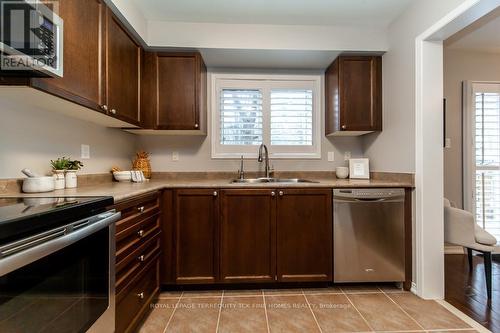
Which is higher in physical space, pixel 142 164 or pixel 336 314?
pixel 142 164

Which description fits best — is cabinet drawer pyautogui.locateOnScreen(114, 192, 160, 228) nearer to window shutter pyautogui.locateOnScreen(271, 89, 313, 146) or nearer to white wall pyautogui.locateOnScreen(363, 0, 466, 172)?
window shutter pyautogui.locateOnScreen(271, 89, 313, 146)

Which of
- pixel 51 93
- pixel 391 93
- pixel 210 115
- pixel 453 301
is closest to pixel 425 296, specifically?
pixel 453 301

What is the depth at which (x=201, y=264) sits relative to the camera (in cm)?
204

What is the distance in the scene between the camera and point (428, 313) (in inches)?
69.3

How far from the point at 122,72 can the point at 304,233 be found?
1916 millimetres

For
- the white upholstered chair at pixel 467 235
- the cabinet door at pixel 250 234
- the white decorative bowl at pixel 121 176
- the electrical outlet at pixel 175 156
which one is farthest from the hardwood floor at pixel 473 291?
the white decorative bowl at pixel 121 176

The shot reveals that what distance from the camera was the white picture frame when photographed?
256 cm

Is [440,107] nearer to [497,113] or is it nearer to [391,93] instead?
[391,93]

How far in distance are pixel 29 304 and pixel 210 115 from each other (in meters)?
2.23

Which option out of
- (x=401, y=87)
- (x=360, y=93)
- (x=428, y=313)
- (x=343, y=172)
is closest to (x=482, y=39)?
(x=401, y=87)

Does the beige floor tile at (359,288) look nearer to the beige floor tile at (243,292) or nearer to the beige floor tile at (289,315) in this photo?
the beige floor tile at (289,315)

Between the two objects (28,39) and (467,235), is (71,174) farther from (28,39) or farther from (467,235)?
(467,235)

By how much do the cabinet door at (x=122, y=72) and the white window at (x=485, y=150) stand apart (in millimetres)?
3564

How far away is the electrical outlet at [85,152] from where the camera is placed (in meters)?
1.90
